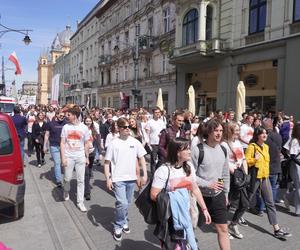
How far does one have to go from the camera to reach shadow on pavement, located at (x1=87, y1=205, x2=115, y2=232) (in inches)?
231

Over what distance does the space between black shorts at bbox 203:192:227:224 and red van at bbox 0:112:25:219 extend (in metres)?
3.05

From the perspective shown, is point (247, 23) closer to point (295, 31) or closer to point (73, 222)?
point (295, 31)

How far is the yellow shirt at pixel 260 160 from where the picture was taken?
5.62m

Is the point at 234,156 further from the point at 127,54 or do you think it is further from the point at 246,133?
the point at 127,54

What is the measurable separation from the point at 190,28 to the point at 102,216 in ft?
63.0

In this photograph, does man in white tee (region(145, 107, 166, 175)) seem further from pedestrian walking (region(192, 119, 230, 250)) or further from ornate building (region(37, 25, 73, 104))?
ornate building (region(37, 25, 73, 104))

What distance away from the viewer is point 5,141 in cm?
555

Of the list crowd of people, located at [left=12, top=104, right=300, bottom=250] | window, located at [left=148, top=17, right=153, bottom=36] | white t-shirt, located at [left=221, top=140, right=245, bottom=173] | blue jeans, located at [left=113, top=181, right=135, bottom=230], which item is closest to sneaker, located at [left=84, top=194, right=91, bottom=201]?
crowd of people, located at [left=12, top=104, right=300, bottom=250]

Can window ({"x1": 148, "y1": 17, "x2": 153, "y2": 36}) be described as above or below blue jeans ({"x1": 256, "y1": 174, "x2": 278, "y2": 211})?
above

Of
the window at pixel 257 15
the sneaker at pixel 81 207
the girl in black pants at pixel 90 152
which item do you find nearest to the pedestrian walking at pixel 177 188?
the sneaker at pixel 81 207

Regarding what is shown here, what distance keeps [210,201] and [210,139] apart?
0.73m

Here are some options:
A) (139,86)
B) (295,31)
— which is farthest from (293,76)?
(139,86)

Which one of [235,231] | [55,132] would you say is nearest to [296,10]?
[55,132]

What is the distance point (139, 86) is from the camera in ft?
112
